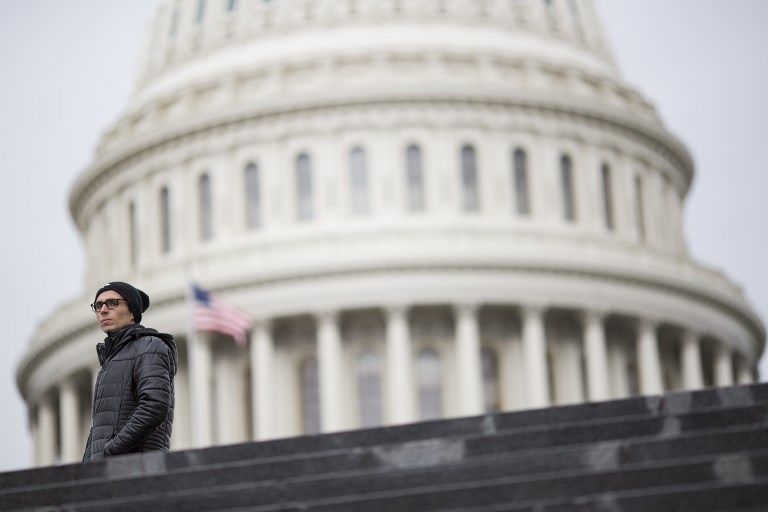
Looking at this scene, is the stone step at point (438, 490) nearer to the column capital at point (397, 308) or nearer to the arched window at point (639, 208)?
the column capital at point (397, 308)

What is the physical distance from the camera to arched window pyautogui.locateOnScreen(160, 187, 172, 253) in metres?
69.6

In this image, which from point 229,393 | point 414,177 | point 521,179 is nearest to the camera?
point 229,393

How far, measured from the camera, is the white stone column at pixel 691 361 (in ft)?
218

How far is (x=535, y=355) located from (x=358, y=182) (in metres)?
8.83

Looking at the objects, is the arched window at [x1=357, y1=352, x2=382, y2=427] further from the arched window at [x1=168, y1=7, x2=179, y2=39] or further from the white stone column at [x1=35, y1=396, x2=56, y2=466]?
the arched window at [x1=168, y1=7, x2=179, y2=39]

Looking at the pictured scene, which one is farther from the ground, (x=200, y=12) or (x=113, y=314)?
(x=200, y=12)

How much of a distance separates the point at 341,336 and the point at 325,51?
1133cm

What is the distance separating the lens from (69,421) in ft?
222

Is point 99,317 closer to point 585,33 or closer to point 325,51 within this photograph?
point 325,51

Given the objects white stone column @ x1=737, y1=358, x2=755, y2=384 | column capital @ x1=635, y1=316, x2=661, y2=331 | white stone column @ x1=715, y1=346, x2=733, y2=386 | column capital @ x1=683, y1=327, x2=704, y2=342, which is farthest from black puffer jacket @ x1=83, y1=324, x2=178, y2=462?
white stone column @ x1=737, y1=358, x2=755, y2=384

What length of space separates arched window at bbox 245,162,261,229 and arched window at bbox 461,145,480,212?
270 inches

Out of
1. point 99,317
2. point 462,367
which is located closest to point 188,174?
point 462,367

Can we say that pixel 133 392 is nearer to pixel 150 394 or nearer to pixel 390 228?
pixel 150 394

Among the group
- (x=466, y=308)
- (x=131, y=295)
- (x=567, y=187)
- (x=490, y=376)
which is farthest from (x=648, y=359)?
(x=131, y=295)
